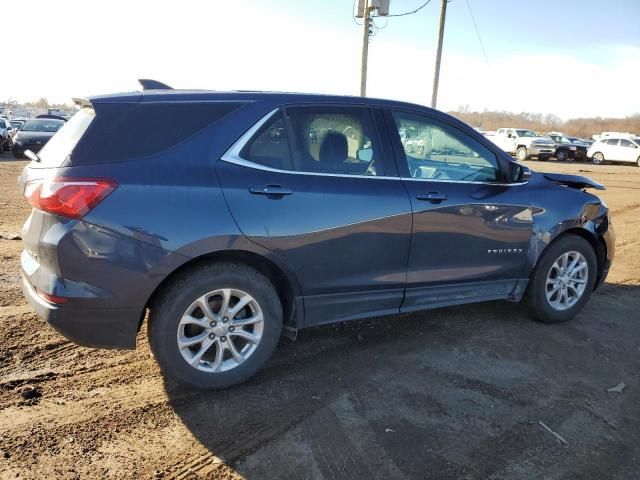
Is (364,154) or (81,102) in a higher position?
(81,102)

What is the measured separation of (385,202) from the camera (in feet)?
11.4

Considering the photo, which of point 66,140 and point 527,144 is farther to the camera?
point 527,144

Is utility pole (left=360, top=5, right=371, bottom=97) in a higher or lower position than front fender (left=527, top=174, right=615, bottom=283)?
higher

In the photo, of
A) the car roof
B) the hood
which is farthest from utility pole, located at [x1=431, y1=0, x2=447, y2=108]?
the car roof

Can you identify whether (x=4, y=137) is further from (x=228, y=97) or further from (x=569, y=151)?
(x=569, y=151)

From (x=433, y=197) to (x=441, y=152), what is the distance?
0.50 m

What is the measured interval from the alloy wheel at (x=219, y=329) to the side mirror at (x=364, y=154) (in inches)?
48.7

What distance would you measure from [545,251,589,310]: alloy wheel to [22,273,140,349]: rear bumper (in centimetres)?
343

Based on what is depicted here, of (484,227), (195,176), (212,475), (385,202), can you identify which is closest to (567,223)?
(484,227)

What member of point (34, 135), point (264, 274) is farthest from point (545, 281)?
point (34, 135)

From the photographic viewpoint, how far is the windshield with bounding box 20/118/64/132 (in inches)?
739

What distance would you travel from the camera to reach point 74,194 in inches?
106

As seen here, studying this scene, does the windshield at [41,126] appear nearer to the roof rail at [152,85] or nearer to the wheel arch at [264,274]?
the roof rail at [152,85]

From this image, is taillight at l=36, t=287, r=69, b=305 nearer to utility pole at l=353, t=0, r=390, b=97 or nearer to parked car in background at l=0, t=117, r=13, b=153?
utility pole at l=353, t=0, r=390, b=97
